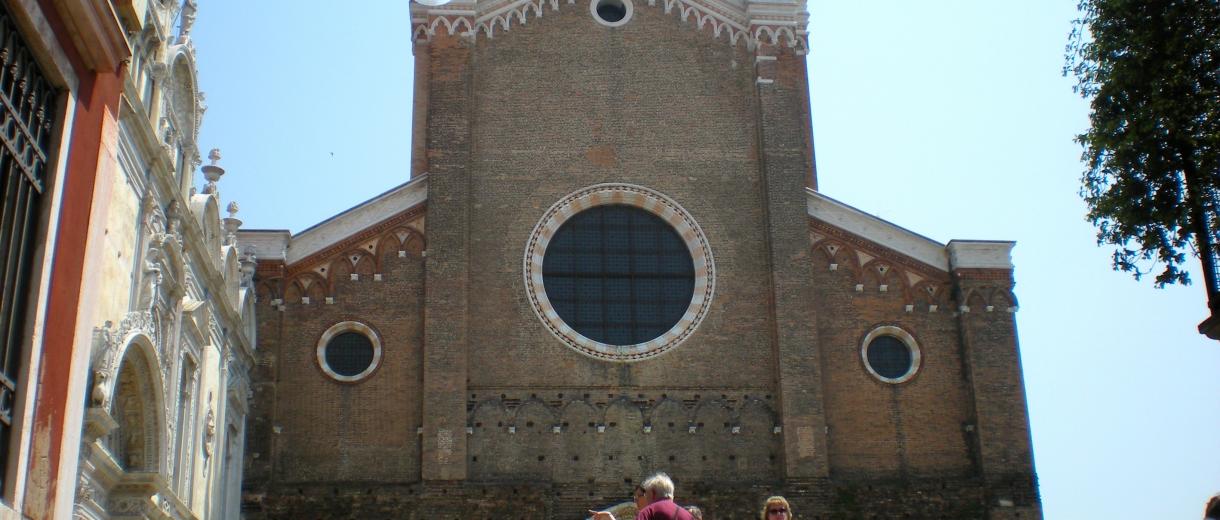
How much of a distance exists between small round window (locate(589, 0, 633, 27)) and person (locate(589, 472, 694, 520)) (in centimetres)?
1728

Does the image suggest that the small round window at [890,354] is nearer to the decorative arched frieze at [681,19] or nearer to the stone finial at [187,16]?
the decorative arched frieze at [681,19]

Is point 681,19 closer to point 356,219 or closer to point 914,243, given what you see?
point 914,243

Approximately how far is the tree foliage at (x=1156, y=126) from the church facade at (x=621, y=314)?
9208 millimetres

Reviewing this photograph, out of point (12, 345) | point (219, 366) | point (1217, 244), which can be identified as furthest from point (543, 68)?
point (12, 345)

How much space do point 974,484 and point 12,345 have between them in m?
16.3

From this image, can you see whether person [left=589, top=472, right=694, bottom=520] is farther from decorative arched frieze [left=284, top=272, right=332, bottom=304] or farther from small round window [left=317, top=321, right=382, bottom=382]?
decorative arched frieze [left=284, top=272, right=332, bottom=304]

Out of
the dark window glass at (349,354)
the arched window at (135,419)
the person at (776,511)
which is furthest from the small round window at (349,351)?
the person at (776,511)

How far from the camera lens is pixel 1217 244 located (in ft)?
38.2

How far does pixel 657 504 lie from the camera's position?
23.5ft

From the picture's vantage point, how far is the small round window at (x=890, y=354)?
2216cm

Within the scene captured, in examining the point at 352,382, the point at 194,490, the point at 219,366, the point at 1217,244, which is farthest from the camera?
the point at 352,382

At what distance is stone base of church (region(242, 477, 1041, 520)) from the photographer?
20344 millimetres

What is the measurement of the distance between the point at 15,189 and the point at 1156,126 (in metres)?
9.53

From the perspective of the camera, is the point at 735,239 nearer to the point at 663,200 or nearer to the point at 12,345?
the point at 663,200
